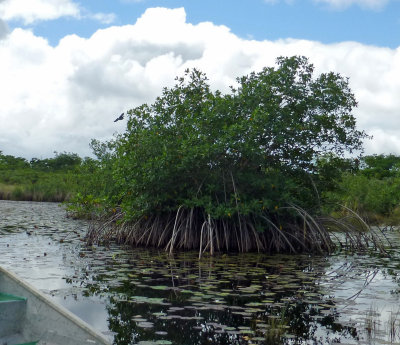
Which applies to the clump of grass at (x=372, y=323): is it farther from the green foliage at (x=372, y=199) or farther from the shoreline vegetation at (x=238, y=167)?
→ the green foliage at (x=372, y=199)

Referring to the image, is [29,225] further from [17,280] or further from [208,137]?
[17,280]

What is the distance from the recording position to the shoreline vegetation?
11250mm

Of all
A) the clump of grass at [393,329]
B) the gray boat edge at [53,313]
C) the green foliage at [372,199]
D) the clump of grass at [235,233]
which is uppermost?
the green foliage at [372,199]

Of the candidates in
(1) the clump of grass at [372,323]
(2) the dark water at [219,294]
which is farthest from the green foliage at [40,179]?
(1) the clump of grass at [372,323]

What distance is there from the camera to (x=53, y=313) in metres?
3.38

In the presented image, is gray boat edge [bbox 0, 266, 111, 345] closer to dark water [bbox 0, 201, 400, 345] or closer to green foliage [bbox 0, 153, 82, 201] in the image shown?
dark water [bbox 0, 201, 400, 345]

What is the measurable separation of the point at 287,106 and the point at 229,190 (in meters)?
2.71

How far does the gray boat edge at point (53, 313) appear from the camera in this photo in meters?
2.97

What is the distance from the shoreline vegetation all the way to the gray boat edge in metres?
6.71

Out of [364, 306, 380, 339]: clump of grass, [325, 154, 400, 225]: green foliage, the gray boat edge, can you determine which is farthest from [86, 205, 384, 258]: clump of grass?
[325, 154, 400, 225]: green foliage

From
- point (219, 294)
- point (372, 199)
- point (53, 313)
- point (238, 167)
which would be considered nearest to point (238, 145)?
point (238, 167)

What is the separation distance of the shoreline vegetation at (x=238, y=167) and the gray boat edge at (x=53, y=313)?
6706 mm

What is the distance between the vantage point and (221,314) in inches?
208

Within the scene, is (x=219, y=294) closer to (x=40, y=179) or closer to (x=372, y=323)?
(x=372, y=323)
